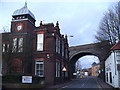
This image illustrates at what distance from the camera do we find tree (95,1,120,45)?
Answer: 101 ft

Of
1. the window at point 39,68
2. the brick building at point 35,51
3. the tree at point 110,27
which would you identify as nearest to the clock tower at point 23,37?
the brick building at point 35,51

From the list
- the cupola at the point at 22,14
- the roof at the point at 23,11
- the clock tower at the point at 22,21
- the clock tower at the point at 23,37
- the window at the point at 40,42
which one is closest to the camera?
the clock tower at the point at 23,37

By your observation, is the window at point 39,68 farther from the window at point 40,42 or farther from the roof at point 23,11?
the roof at point 23,11

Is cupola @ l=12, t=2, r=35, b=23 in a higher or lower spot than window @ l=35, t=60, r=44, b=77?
higher

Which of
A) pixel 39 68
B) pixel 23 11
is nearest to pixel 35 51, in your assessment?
pixel 39 68

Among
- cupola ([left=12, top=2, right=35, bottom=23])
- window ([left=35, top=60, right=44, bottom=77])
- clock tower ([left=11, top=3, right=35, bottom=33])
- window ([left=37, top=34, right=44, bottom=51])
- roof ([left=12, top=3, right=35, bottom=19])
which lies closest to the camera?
window ([left=35, top=60, right=44, bottom=77])

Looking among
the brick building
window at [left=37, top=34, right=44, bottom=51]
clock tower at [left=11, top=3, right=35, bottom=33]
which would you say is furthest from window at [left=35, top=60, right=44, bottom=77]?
clock tower at [left=11, top=3, right=35, bottom=33]

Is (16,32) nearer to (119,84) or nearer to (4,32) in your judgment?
(4,32)

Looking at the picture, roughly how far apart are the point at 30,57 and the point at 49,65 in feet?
12.4

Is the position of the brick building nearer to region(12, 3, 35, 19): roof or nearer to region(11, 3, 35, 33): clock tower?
region(11, 3, 35, 33): clock tower

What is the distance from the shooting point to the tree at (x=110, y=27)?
30.8m

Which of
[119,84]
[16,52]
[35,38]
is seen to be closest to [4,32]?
[16,52]

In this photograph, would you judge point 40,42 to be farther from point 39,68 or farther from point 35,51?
point 39,68

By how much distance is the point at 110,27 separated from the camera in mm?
32938
